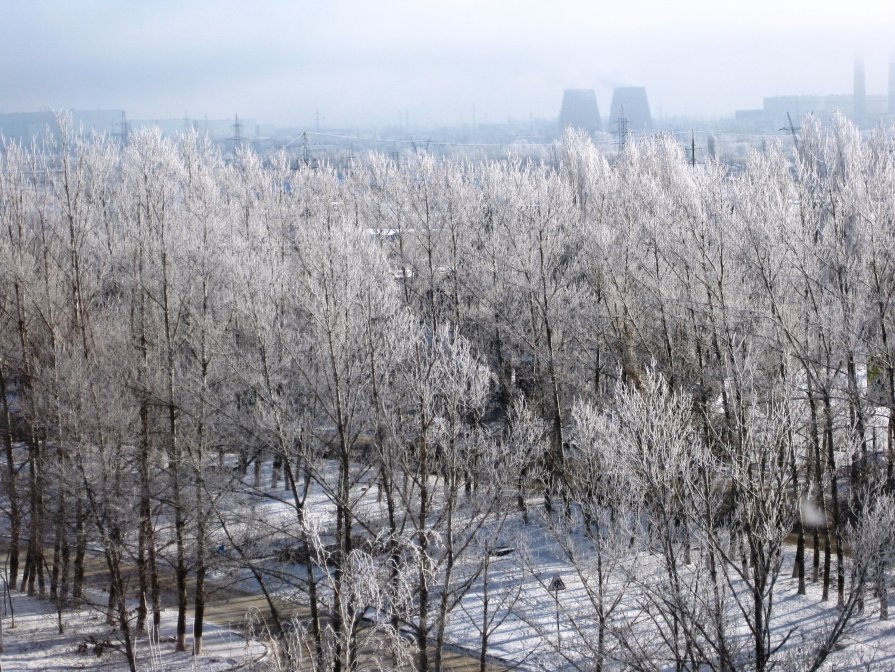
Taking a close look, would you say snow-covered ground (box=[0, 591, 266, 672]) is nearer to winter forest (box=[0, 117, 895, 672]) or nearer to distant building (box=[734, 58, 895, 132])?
winter forest (box=[0, 117, 895, 672])

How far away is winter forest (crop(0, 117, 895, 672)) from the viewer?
10977 mm

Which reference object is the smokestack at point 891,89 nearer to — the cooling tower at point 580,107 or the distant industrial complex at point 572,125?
the distant industrial complex at point 572,125

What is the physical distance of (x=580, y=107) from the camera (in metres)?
78.2

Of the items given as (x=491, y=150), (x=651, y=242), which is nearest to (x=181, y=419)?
(x=651, y=242)

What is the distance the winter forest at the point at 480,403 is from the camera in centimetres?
1098

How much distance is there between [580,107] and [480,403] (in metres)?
69.6

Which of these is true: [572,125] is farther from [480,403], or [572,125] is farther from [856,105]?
[480,403]

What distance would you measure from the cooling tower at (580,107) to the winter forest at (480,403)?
177 ft

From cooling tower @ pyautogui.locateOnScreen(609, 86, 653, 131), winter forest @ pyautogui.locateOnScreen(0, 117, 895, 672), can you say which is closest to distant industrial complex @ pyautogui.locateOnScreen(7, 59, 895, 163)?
cooling tower @ pyautogui.locateOnScreen(609, 86, 653, 131)

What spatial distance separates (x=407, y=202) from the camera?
74.6 feet

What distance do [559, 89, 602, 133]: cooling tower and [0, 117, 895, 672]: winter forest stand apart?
177ft

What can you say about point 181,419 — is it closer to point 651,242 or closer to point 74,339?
point 74,339

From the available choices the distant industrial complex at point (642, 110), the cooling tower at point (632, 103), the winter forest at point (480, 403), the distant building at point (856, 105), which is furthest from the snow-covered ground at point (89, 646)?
the cooling tower at point (632, 103)

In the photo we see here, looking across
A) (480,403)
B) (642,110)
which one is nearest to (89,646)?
(480,403)
